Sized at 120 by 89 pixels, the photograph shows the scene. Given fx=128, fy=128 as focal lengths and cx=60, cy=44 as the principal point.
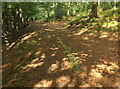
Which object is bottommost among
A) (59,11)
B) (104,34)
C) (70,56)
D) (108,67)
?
(108,67)

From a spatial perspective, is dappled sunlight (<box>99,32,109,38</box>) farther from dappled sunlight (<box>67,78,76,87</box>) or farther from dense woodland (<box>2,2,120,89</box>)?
dappled sunlight (<box>67,78,76,87</box>)

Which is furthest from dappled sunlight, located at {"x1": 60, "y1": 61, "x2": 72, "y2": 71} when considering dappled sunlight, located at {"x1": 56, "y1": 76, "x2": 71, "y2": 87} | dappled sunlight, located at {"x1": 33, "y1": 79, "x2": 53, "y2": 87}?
dappled sunlight, located at {"x1": 33, "y1": 79, "x2": 53, "y2": 87}

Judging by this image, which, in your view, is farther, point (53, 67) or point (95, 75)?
point (53, 67)

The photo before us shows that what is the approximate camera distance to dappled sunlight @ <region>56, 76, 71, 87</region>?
6.03 m

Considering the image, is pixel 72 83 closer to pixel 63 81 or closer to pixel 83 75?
pixel 63 81

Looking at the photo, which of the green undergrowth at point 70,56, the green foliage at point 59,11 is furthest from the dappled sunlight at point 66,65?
the green foliage at point 59,11

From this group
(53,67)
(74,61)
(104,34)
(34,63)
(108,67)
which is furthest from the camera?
(104,34)

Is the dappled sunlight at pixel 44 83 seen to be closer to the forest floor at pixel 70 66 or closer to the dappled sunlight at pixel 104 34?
the forest floor at pixel 70 66

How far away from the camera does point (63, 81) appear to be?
6.22 meters

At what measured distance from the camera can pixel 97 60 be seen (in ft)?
25.6

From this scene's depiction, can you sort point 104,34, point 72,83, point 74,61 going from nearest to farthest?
1. point 72,83
2. point 74,61
3. point 104,34

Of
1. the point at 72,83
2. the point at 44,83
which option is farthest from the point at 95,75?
the point at 44,83

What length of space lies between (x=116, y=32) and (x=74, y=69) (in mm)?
6565

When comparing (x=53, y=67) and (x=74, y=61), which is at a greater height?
(x=74, y=61)
